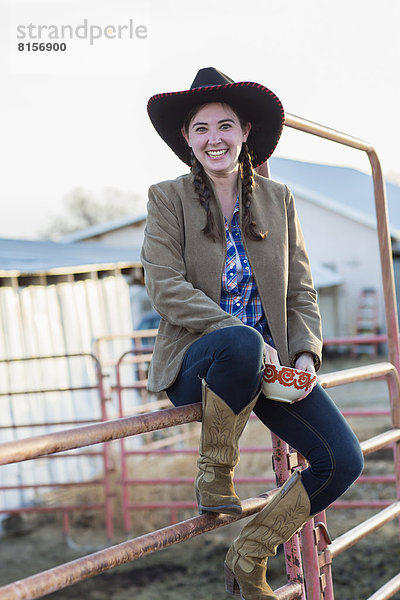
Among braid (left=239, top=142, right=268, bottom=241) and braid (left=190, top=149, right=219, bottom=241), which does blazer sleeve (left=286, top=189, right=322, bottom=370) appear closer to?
braid (left=239, top=142, right=268, bottom=241)

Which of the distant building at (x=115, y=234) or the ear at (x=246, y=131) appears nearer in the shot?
the ear at (x=246, y=131)

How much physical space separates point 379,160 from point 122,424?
1917mm

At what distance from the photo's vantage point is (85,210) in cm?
4638

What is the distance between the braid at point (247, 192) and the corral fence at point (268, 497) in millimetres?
329

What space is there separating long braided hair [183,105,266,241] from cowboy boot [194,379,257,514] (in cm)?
45

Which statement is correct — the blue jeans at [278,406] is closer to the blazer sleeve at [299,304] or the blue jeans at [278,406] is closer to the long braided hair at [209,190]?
the blazer sleeve at [299,304]

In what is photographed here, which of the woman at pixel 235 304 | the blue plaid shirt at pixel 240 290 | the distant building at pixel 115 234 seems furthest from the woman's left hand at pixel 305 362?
the distant building at pixel 115 234

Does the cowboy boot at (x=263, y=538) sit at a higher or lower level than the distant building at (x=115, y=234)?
lower

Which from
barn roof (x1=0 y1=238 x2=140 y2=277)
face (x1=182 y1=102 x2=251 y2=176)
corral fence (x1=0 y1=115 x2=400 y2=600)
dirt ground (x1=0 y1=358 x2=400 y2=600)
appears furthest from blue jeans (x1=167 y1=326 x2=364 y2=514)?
barn roof (x1=0 y1=238 x2=140 y2=277)

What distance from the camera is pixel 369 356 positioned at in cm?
1889

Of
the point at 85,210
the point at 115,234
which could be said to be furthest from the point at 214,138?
the point at 85,210

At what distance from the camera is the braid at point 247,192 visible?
81.8 inches

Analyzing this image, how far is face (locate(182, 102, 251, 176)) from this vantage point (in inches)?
80.8

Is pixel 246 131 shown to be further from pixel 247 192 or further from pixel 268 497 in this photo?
pixel 268 497
